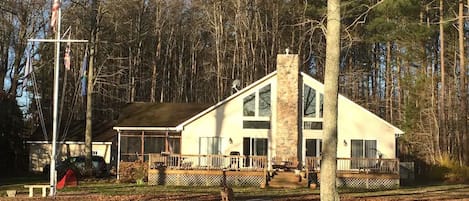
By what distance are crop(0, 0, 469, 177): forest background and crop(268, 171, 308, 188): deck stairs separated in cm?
653

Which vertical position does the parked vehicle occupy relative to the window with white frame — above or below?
below

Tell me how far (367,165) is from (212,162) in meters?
6.85

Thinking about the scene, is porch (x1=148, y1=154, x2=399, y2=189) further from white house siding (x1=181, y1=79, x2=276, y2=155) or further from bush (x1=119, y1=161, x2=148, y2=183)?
white house siding (x1=181, y1=79, x2=276, y2=155)

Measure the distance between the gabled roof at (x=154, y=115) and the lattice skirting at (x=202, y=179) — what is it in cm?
584

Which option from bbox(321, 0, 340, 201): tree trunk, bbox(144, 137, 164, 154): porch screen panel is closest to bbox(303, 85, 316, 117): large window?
bbox(144, 137, 164, 154): porch screen panel

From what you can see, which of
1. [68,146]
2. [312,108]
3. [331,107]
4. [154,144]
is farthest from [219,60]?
[331,107]

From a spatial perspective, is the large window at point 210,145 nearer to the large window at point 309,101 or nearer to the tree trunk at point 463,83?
the large window at point 309,101

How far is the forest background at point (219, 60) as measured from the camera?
34031 mm

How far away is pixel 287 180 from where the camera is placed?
987 inches

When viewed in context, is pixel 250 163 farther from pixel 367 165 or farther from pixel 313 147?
pixel 367 165

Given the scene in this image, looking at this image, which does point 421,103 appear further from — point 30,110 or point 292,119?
point 30,110

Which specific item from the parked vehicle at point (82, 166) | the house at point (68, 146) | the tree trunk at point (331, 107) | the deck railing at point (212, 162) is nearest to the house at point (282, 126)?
the deck railing at point (212, 162)

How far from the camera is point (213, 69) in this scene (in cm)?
5056

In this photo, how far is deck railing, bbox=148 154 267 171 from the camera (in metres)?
25.8
